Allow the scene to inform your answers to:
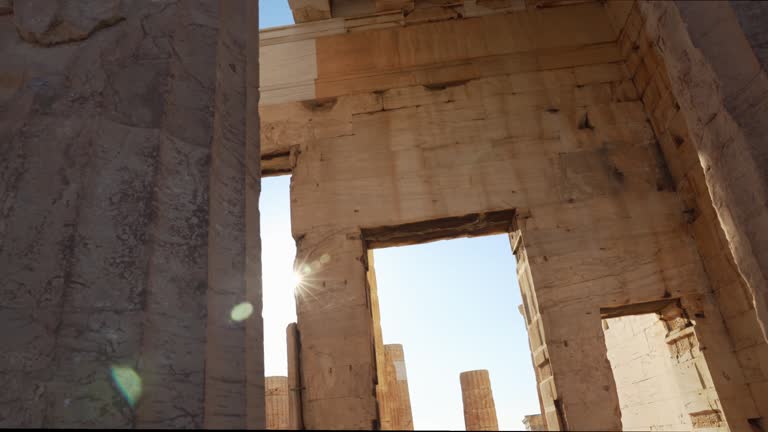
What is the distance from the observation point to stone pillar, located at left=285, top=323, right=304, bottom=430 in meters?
5.56

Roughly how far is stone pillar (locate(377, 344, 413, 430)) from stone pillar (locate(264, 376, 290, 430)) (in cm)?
179

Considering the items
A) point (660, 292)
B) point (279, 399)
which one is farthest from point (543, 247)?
point (279, 399)

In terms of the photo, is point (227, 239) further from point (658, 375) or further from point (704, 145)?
point (658, 375)

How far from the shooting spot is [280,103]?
7.20 meters

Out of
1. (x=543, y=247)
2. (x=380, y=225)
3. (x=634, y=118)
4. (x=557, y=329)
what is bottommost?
(x=557, y=329)

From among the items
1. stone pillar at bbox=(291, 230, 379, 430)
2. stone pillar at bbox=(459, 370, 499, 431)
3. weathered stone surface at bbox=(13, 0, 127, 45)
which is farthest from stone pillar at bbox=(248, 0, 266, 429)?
stone pillar at bbox=(459, 370, 499, 431)

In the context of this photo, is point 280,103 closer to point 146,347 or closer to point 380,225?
point 380,225

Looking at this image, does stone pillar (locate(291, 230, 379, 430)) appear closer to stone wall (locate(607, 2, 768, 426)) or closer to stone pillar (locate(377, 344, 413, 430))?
stone wall (locate(607, 2, 768, 426))

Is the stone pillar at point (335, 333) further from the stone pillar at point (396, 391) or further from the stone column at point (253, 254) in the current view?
the stone pillar at point (396, 391)

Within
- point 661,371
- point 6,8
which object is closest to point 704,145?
point 6,8

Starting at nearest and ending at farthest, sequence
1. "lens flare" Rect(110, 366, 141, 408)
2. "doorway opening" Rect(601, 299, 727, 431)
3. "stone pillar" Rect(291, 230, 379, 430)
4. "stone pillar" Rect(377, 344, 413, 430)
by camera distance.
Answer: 1. "lens flare" Rect(110, 366, 141, 408)
2. "stone pillar" Rect(291, 230, 379, 430)
3. "doorway opening" Rect(601, 299, 727, 431)
4. "stone pillar" Rect(377, 344, 413, 430)

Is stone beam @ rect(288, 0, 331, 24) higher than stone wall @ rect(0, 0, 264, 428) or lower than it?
higher

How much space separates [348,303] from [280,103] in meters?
2.93

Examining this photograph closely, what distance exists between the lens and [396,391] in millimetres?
10625
